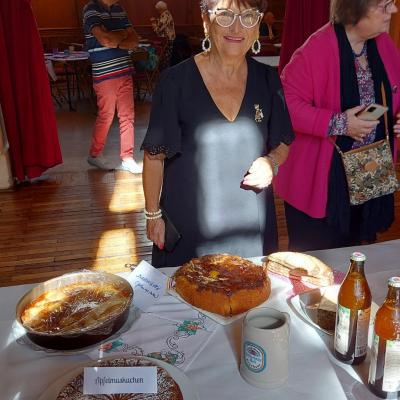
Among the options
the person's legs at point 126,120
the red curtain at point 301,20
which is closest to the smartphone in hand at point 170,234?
the person's legs at point 126,120

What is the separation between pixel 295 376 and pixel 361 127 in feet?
3.69

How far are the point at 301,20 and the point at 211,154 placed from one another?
135 inches

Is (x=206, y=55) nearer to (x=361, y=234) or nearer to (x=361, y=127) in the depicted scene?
(x=361, y=127)

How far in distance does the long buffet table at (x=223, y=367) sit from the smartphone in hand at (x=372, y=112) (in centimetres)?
90

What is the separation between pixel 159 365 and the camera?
929 mm

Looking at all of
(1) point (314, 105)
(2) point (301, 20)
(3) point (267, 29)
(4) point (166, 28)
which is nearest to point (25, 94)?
(2) point (301, 20)

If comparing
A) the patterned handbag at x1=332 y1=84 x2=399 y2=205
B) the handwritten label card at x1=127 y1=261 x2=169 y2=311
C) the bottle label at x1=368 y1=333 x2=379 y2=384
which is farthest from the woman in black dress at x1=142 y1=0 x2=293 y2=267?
the bottle label at x1=368 y1=333 x2=379 y2=384

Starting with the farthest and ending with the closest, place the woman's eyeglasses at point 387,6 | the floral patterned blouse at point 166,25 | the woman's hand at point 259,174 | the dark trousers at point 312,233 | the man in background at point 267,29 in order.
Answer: the man in background at point 267,29, the floral patterned blouse at point 166,25, the dark trousers at point 312,233, the woman's eyeglasses at point 387,6, the woman's hand at point 259,174

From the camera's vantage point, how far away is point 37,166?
4293mm

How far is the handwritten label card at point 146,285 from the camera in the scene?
1.20 metres

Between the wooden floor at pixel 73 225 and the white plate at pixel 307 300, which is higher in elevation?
the white plate at pixel 307 300

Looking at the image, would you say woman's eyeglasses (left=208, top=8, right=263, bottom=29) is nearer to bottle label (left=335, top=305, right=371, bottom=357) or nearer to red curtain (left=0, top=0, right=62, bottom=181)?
bottle label (left=335, top=305, right=371, bottom=357)

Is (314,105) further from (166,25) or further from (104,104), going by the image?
(166,25)

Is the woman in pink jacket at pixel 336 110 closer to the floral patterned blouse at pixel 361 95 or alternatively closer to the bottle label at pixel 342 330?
the floral patterned blouse at pixel 361 95
